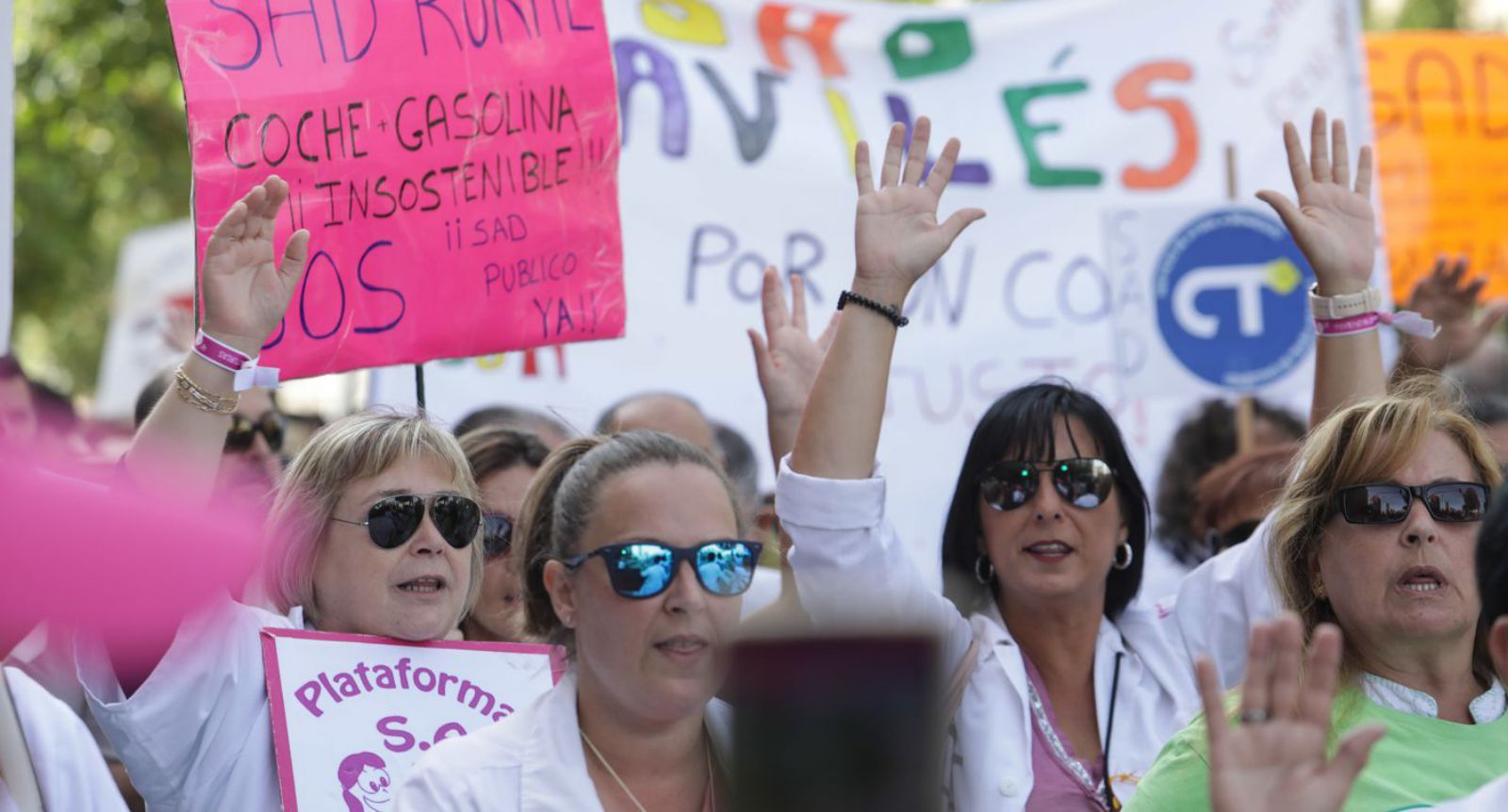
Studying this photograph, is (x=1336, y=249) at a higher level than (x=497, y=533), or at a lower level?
higher

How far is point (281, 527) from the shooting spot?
11.1 feet

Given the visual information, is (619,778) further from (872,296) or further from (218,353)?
(218,353)

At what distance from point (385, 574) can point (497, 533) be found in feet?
2.46

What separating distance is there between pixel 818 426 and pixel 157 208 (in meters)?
16.1

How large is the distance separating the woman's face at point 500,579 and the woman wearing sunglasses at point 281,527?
0.52 metres

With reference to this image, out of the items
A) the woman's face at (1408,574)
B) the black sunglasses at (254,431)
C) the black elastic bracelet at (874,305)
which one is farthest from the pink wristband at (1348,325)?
the black sunglasses at (254,431)

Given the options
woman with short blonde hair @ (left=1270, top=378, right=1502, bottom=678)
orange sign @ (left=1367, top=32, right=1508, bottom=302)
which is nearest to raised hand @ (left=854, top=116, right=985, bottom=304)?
woman with short blonde hair @ (left=1270, top=378, right=1502, bottom=678)

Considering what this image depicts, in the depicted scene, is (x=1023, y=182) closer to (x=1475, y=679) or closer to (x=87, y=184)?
(x=1475, y=679)

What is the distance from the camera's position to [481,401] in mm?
5766

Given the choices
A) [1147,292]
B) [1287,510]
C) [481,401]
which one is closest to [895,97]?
[1147,292]

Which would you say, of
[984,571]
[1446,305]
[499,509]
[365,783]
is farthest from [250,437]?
[1446,305]

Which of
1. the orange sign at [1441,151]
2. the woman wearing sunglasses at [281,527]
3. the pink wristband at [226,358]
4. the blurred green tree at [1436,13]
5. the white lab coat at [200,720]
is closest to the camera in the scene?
the white lab coat at [200,720]

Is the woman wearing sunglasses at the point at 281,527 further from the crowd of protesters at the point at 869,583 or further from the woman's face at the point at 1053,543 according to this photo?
the woman's face at the point at 1053,543

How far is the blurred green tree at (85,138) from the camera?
1228cm
